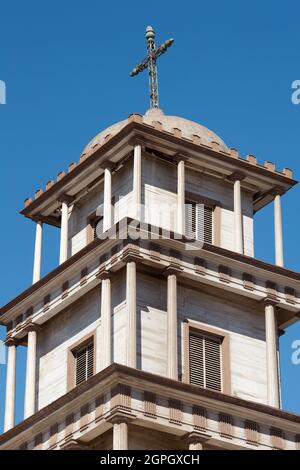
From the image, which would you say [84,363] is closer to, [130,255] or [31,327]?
[31,327]

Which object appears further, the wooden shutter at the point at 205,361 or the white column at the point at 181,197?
the white column at the point at 181,197

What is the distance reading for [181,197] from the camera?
78250mm

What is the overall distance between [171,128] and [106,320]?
33.9ft

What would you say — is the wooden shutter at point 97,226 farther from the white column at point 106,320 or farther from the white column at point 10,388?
the white column at point 10,388

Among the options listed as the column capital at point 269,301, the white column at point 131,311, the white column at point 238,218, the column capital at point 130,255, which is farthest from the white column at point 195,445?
the white column at point 238,218

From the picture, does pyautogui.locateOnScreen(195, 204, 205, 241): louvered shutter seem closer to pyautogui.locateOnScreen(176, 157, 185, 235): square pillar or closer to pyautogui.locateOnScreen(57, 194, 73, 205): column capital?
pyautogui.locateOnScreen(176, 157, 185, 235): square pillar

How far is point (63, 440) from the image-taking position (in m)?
72.8

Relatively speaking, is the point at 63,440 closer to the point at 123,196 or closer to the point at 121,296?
the point at 121,296

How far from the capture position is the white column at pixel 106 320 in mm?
73750

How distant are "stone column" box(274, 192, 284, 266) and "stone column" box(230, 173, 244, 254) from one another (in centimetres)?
153

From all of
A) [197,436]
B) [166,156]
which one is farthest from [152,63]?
[197,436]

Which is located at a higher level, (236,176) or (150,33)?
(150,33)

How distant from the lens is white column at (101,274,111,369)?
73.8 meters

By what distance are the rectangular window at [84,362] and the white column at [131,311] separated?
3.05 meters
